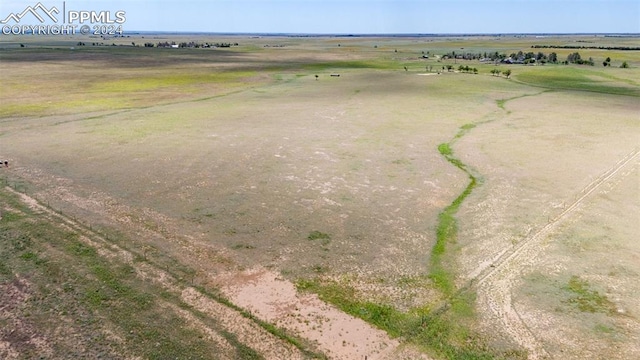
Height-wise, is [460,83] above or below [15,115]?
above

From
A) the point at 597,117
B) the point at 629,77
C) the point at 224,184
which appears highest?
the point at 629,77

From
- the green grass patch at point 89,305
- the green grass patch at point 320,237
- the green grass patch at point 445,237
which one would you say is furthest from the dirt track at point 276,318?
the green grass patch at point 445,237

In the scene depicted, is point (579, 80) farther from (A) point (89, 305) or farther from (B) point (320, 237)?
(A) point (89, 305)

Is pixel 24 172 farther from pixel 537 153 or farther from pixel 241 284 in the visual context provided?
pixel 537 153

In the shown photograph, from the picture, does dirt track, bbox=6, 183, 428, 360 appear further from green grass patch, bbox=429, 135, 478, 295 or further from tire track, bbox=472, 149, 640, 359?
green grass patch, bbox=429, 135, 478, 295

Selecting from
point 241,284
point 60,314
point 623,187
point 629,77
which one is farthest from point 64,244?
point 629,77

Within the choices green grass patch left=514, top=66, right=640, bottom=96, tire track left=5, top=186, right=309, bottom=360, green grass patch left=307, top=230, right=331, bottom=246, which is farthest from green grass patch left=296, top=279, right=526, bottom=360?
green grass patch left=514, top=66, right=640, bottom=96

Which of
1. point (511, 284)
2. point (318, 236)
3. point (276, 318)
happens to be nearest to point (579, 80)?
point (511, 284)
